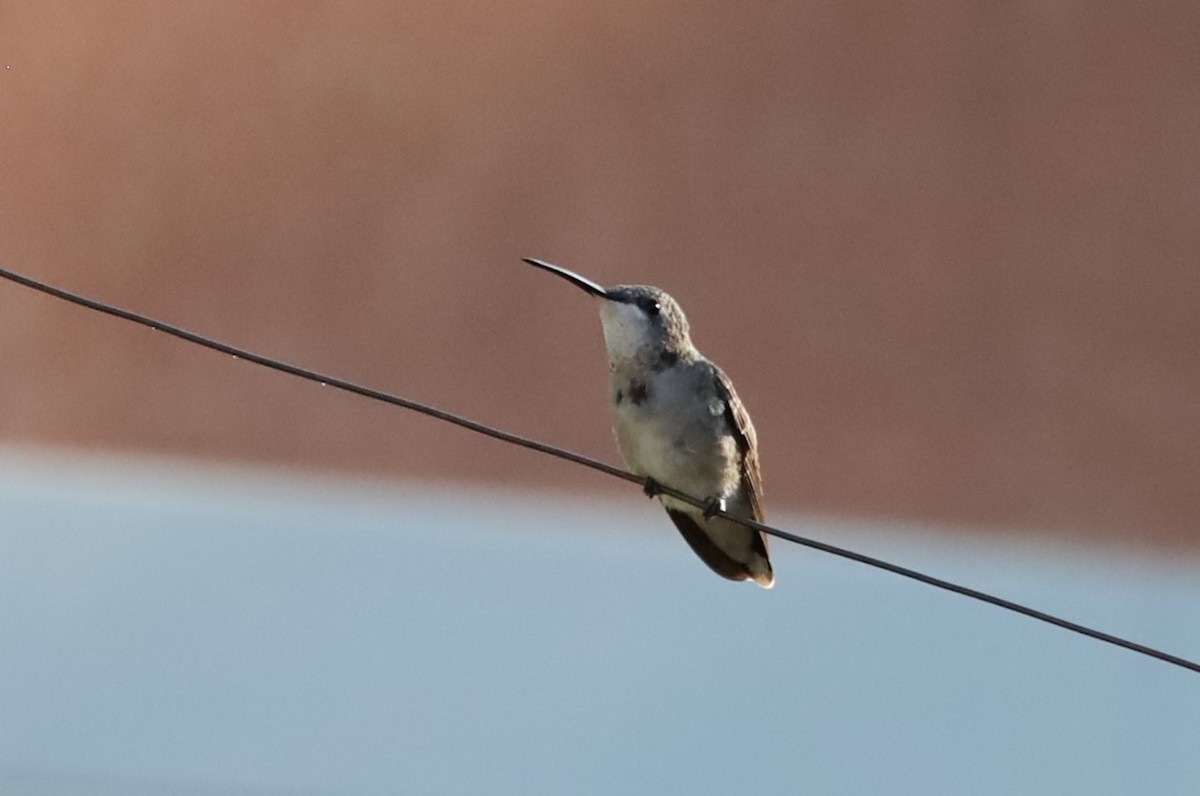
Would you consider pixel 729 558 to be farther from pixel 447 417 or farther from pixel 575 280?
pixel 447 417

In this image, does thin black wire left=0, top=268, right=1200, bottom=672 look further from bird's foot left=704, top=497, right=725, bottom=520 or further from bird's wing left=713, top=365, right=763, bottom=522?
bird's wing left=713, top=365, right=763, bottom=522

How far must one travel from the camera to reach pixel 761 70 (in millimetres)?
8180

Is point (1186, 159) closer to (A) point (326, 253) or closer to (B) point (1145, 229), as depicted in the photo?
(B) point (1145, 229)

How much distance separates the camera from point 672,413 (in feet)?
17.1

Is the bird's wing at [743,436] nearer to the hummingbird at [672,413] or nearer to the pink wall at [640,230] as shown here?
the hummingbird at [672,413]

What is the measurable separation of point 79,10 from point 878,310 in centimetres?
422

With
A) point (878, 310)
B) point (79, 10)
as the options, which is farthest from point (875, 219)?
point (79, 10)

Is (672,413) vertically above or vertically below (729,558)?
above

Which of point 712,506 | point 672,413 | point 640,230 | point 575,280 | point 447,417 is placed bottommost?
point 447,417

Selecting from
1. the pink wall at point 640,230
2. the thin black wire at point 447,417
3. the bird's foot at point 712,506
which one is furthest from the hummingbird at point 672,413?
the pink wall at point 640,230

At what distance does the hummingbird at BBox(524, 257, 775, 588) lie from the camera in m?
5.22

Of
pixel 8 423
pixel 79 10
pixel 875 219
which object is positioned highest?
pixel 79 10

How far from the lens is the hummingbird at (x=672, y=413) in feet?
17.1

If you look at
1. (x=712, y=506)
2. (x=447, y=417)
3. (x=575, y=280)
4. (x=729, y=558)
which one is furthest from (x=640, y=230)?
(x=447, y=417)
